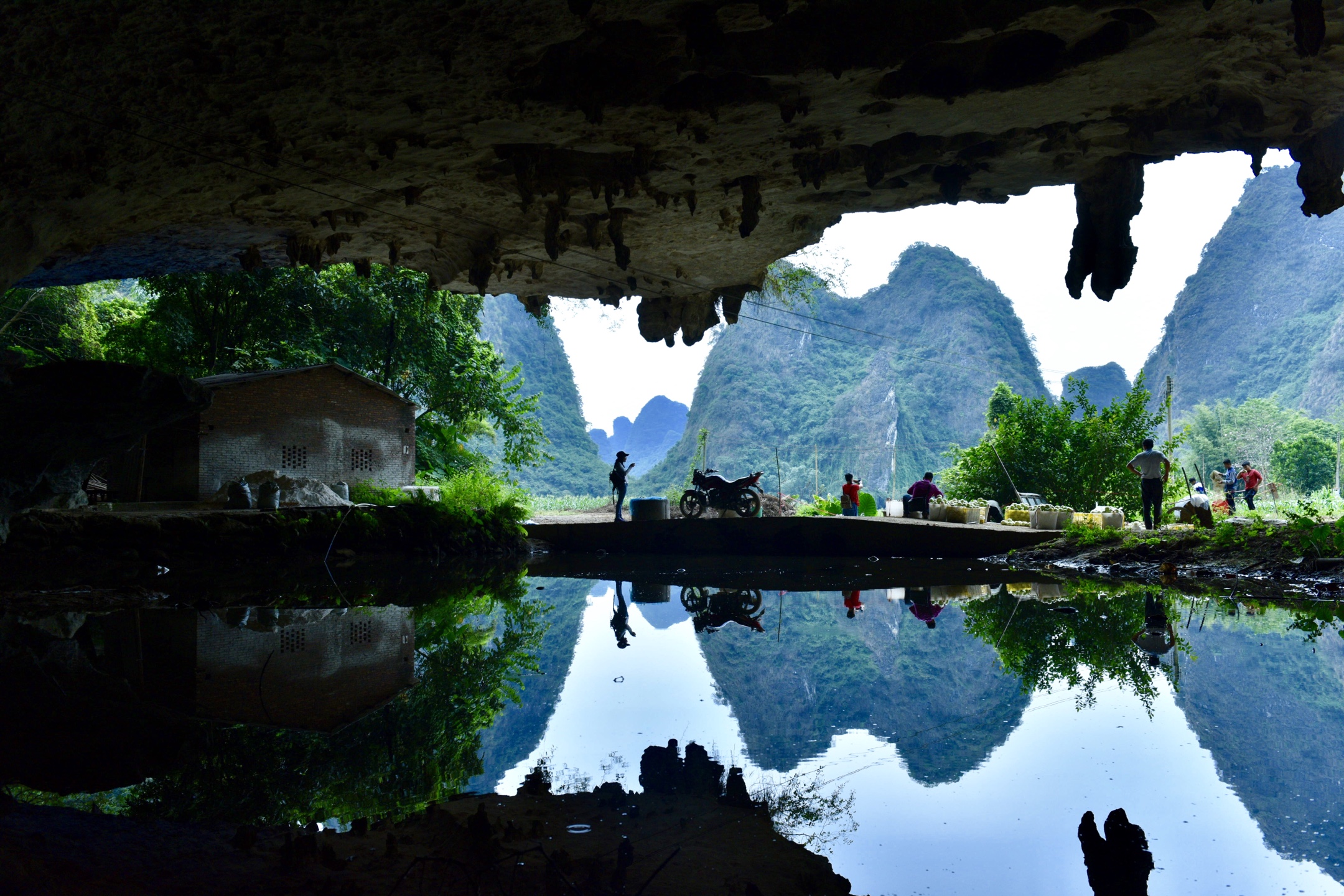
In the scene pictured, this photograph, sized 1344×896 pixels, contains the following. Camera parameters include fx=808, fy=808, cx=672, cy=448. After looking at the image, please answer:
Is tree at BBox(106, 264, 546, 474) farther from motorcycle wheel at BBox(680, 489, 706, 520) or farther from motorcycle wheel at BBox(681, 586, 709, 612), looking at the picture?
motorcycle wheel at BBox(681, 586, 709, 612)

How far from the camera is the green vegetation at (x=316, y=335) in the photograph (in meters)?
25.1

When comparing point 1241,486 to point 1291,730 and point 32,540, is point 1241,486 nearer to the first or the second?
point 1291,730

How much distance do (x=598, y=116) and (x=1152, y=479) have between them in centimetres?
1151

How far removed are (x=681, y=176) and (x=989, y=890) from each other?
9677mm

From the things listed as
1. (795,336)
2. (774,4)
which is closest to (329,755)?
(774,4)

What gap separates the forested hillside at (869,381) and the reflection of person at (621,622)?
55955 millimetres

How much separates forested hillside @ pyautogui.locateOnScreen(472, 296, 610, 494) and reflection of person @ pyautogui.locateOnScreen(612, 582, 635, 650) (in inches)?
2291

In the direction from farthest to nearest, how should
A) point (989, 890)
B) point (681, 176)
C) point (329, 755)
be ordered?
point (681, 176), point (329, 755), point (989, 890)

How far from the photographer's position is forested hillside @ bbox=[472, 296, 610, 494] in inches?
2749

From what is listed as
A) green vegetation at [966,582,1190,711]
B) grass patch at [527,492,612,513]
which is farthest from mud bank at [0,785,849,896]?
grass patch at [527,492,612,513]

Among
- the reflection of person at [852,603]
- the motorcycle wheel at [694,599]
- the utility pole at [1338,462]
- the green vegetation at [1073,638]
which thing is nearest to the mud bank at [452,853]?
the green vegetation at [1073,638]

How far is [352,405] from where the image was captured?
2303 cm

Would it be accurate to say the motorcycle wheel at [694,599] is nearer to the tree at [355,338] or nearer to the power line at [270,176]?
the power line at [270,176]

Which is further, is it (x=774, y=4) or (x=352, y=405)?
(x=352, y=405)
